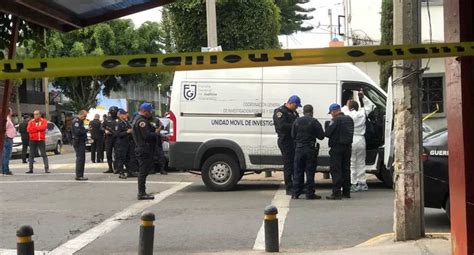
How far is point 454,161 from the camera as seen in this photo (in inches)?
179

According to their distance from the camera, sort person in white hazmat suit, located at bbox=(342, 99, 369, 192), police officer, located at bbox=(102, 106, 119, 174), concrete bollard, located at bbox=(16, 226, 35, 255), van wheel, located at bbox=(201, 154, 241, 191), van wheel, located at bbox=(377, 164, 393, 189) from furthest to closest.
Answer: police officer, located at bbox=(102, 106, 119, 174), van wheel, located at bbox=(201, 154, 241, 191), van wheel, located at bbox=(377, 164, 393, 189), person in white hazmat suit, located at bbox=(342, 99, 369, 192), concrete bollard, located at bbox=(16, 226, 35, 255)

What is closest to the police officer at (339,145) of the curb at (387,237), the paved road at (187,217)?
the paved road at (187,217)

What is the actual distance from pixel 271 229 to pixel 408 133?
76.6 inches

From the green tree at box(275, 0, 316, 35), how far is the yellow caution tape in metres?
34.7

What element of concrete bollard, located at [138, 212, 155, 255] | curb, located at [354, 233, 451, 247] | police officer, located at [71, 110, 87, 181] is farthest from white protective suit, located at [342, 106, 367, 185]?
police officer, located at [71, 110, 87, 181]

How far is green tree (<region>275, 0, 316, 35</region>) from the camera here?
38750 millimetres

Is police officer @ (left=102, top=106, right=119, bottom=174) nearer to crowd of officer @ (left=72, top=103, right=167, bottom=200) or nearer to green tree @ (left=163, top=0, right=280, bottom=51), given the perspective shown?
crowd of officer @ (left=72, top=103, right=167, bottom=200)

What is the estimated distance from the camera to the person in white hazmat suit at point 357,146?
11234 mm

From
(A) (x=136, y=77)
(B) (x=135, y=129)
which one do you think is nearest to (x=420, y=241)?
(B) (x=135, y=129)

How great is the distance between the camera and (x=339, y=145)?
10453mm

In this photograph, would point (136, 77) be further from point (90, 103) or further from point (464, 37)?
point (464, 37)

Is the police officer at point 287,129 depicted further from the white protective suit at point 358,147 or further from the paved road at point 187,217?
the white protective suit at point 358,147

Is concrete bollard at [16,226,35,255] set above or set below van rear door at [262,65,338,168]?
below

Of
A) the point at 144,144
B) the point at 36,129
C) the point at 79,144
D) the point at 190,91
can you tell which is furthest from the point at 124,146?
the point at 144,144
